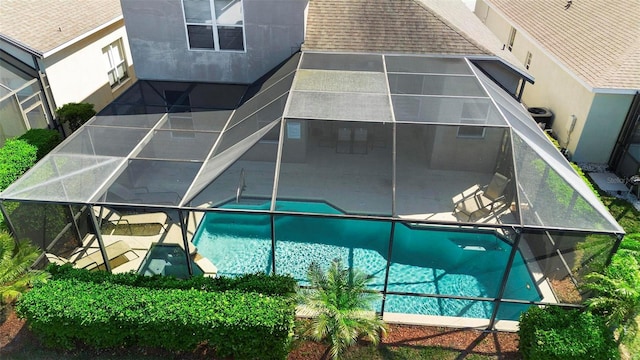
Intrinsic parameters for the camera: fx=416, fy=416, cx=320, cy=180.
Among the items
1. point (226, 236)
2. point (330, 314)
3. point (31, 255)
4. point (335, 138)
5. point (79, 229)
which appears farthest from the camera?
point (335, 138)

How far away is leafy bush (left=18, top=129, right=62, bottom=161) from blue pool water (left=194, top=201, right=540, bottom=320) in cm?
592

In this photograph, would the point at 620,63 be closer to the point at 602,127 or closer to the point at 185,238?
the point at 602,127

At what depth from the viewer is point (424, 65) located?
44.6 feet

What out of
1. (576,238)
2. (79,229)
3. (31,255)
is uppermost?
(576,238)

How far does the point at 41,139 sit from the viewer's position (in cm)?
1352

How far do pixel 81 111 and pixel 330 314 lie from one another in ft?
41.3

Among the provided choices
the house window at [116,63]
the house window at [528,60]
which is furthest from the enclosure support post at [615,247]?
the house window at [116,63]

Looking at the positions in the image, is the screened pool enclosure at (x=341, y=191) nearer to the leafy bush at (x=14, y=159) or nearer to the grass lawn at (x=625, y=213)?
the leafy bush at (x=14, y=159)

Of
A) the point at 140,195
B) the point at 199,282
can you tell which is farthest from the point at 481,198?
the point at 140,195

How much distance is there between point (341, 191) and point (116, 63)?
13.4m

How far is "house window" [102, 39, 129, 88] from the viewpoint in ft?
62.4

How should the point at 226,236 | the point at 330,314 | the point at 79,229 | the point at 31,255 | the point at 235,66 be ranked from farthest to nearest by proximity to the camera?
the point at 235,66 → the point at 226,236 → the point at 79,229 → the point at 31,255 → the point at 330,314

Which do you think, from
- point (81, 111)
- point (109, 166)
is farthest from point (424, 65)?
point (81, 111)

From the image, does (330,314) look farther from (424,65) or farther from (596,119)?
(596,119)
